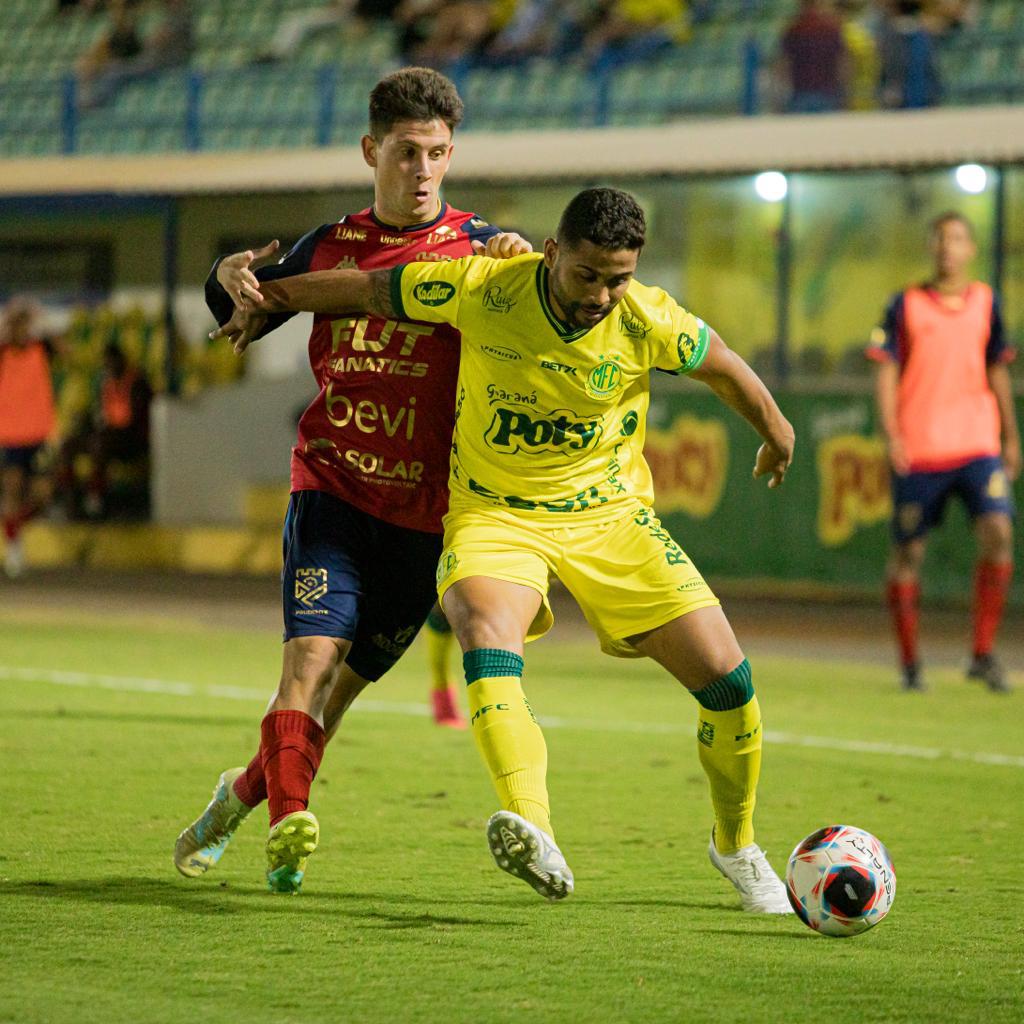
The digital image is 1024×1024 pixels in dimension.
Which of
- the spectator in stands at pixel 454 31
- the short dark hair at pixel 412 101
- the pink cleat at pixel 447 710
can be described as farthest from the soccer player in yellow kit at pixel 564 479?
the spectator in stands at pixel 454 31

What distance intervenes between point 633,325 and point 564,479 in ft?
1.54

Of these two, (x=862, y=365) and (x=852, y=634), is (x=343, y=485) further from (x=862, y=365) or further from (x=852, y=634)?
(x=862, y=365)

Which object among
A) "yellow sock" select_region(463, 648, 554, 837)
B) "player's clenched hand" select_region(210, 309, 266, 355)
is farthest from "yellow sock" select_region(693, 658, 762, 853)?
"player's clenched hand" select_region(210, 309, 266, 355)

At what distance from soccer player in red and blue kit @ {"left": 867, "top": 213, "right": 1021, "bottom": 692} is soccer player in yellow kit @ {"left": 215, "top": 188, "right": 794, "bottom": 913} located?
A: 18.0 ft

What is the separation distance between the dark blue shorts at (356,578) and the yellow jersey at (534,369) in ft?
0.89

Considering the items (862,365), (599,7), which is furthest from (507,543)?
(599,7)

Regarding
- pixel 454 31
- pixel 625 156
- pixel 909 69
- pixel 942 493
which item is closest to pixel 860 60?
pixel 909 69

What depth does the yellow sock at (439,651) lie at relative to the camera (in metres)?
8.94

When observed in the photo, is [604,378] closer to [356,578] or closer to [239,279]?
[356,578]

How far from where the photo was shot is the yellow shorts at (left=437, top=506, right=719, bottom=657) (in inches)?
211

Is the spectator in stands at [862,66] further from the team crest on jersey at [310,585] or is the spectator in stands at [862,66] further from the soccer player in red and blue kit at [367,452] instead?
the team crest on jersey at [310,585]

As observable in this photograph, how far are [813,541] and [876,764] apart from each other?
861 cm

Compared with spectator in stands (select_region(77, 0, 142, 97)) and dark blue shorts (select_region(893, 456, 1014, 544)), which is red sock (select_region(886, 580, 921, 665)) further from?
spectator in stands (select_region(77, 0, 142, 97))

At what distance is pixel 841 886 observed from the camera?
5.17 m
